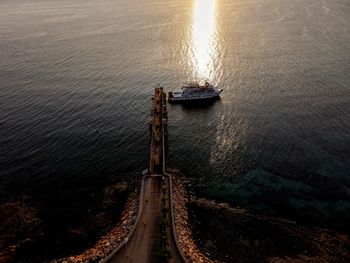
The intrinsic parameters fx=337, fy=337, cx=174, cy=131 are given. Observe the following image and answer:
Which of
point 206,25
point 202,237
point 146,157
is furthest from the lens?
point 206,25

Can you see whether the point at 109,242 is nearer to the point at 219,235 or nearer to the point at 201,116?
the point at 219,235

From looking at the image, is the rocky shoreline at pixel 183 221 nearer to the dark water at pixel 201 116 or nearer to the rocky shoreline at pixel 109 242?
the dark water at pixel 201 116

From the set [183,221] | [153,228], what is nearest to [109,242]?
[153,228]

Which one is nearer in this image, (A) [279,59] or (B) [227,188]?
(B) [227,188]

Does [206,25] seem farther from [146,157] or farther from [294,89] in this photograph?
[146,157]

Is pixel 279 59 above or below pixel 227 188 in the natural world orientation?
above

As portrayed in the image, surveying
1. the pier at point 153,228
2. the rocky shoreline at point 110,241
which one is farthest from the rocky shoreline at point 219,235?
the pier at point 153,228

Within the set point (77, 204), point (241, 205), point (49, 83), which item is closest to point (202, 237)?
point (241, 205)
